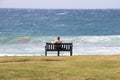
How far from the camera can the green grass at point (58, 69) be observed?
45.3ft

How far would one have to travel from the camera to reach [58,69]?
50.1 feet

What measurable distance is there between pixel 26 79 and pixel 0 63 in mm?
3910

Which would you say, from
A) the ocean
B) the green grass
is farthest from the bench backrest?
the ocean

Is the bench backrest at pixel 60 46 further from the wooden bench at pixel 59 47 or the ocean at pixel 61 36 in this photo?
the ocean at pixel 61 36

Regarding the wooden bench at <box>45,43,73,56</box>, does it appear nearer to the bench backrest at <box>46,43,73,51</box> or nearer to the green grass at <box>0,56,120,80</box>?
the bench backrest at <box>46,43,73,51</box>

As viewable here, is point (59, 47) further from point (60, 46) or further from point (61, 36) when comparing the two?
point (61, 36)

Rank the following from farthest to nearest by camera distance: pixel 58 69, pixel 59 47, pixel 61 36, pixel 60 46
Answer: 1. pixel 61 36
2. pixel 60 46
3. pixel 59 47
4. pixel 58 69

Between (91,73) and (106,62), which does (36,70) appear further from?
(106,62)

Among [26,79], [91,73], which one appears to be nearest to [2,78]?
[26,79]

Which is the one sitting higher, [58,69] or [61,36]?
[61,36]

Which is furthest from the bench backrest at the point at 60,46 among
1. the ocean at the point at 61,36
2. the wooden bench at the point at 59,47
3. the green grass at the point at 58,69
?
the ocean at the point at 61,36

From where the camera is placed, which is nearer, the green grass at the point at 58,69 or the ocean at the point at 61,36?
the green grass at the point at 58,69

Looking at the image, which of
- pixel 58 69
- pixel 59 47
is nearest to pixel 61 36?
Result: pixel 59 47

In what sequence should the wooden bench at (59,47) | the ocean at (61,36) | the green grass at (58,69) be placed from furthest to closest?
the ocean at (61,36) → the wooden bench at (59,47) → the green grass at (58,69)
